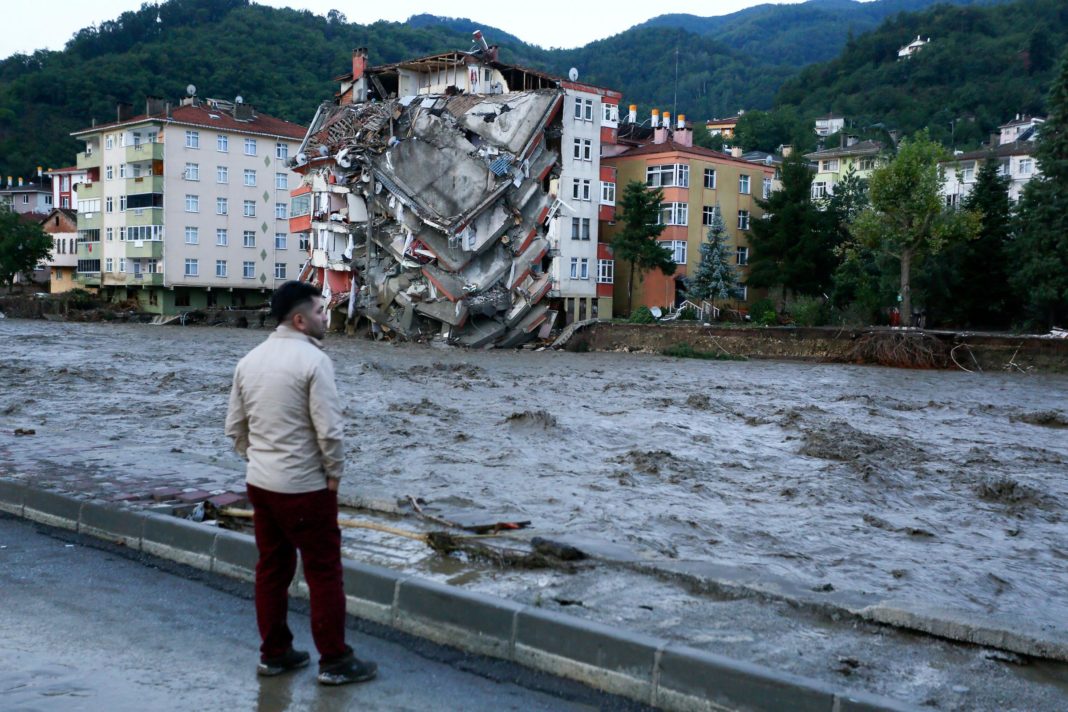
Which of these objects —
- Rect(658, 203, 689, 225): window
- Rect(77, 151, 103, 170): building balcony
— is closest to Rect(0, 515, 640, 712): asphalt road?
Rect(658, 203, 689, 225): window

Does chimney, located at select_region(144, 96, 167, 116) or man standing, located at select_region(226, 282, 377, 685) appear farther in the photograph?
chimney, located at select_region(144, 96, 167, 116)

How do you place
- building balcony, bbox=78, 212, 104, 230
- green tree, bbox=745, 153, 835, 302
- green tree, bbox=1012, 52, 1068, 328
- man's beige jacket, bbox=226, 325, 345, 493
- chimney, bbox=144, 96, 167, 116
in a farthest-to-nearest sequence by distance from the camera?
building balcony, bbox=78, 212, 104, 230
chimney, bbox=144, 96, 167, 116
green tree, bbox=745, 153, 835, 302
green tree, bbox=1012, 52, 1068, 328
man's beige jacket, bbox=226, 325, 345, 493

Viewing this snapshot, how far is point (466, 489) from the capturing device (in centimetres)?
1299

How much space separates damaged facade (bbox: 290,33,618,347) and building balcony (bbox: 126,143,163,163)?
22118 mm

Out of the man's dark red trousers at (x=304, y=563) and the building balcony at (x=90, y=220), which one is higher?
the building balcony at (x=90, y=220)

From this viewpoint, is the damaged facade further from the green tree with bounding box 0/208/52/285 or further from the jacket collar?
the jacket collar

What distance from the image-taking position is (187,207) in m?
81.0

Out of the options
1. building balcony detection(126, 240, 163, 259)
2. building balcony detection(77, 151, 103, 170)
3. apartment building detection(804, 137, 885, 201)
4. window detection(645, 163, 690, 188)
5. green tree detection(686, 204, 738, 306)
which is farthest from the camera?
apartment building detection(804, 137, 885, 201)

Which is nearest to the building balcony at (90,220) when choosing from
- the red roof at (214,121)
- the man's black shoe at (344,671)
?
the red roof at (214,121)

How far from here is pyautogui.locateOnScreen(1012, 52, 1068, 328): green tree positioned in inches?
1943

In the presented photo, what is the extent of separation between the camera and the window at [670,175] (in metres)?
65.4

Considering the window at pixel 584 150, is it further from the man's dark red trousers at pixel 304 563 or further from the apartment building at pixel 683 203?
the man's dark red trousers at pixel 304 563

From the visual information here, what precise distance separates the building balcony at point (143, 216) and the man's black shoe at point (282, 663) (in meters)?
79.8

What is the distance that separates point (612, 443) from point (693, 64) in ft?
612
